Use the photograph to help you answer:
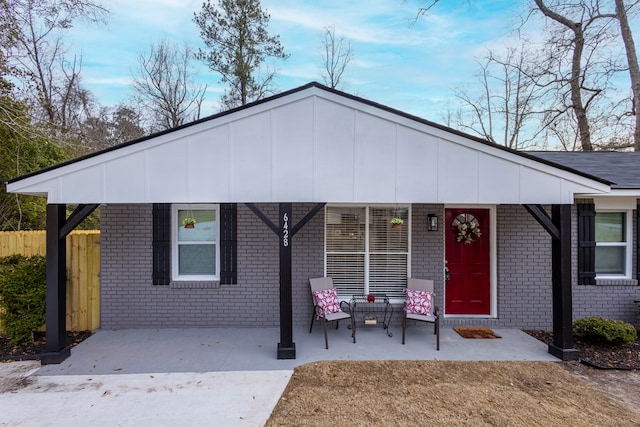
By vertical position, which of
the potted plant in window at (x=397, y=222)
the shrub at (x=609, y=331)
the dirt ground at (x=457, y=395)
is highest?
the potted plant in window at (x=397, y=222)

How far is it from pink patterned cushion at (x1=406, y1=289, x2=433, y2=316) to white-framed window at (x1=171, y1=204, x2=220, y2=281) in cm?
356

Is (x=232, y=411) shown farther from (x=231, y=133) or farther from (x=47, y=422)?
(x=231, y=133)

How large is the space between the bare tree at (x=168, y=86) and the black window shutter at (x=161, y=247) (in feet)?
40.1

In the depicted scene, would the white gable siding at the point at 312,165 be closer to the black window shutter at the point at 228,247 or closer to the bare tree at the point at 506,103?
the black window shutter at the point at 228,247

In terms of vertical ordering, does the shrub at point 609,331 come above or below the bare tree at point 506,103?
below

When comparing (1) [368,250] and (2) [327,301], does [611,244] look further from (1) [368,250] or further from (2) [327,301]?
(2) [327,301]

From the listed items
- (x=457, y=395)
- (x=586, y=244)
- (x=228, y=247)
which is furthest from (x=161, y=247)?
(x=586, y=244)

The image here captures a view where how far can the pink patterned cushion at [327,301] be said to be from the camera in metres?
5.66

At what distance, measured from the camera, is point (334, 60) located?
16656 millimetres

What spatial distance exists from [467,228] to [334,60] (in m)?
13.1

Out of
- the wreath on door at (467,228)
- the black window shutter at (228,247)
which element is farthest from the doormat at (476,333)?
the black window shutter at (228,247)

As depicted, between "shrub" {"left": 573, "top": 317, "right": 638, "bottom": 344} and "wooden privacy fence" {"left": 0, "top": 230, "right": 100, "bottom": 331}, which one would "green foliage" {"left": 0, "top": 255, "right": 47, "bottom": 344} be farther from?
"shrub" {"left": 573, "top": 317, "right": 638, "bottom": 344}

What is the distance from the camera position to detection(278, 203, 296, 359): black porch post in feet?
15.5

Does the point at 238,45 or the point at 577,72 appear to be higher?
the point at 238,45
